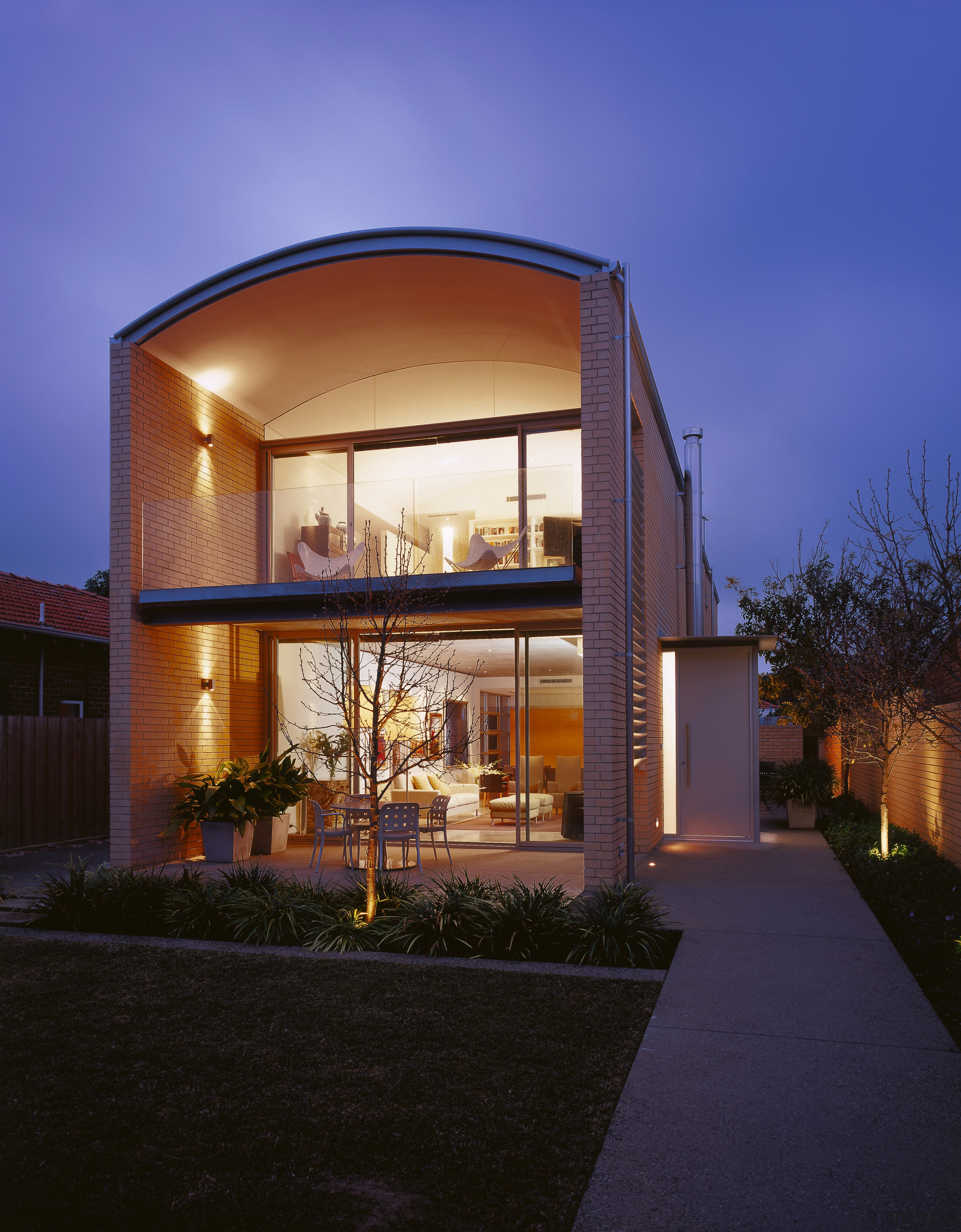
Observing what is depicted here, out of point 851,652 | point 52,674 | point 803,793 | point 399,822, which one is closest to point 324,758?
point 399,822

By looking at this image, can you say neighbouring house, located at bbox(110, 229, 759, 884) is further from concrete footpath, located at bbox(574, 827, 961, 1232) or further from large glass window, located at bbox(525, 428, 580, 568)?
concrete footpath, located at bbox(574, 827, 961, 1232)

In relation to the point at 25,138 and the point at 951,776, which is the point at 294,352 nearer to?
the point at 951,776

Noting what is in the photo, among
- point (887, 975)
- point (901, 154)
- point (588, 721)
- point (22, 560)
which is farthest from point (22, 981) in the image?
point (22, 560)

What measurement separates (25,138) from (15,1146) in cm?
3398

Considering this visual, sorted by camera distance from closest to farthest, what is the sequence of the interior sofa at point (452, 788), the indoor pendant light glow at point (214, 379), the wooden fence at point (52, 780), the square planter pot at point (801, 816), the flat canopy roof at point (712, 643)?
the indoor pendant light glow at point (214, 379), the interior sofa at point (452, 788), the flat canopy roof at point (712, 643), the wooden fence at point (52, 780), the square planter pot at point (801, 816)

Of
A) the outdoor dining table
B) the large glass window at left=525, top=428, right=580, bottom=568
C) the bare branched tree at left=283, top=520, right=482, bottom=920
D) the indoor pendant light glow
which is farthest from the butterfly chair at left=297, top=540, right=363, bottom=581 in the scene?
the indoor pendant light glow

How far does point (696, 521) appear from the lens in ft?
58.0

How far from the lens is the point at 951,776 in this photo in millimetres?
8836

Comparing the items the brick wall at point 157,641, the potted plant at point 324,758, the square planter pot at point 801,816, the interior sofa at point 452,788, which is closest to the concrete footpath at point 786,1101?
the interior sofa at point 452,788

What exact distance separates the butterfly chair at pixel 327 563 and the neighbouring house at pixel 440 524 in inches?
1.7

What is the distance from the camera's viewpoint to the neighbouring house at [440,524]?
30.9 ft

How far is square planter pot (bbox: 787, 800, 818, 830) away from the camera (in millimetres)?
14852

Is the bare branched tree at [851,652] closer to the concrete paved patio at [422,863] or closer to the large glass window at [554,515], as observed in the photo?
the large glass window at [554,515]

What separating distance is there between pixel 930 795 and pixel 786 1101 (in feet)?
22.7
